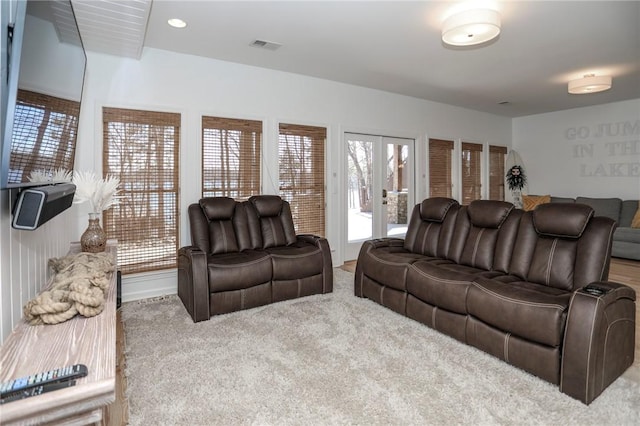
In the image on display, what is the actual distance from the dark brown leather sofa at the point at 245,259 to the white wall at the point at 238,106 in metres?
0.51

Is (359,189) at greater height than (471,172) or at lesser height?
lesser

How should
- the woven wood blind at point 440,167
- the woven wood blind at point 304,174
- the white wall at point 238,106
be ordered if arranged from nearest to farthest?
the white wall at point 238,106 < the woven wood blind at point 304,174 < the woven wood blind at point 440,167

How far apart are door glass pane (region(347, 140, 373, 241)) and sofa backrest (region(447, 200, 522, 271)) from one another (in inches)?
89.4

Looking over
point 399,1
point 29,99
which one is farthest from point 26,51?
point 399,1

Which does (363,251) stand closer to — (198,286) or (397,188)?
(198,286)

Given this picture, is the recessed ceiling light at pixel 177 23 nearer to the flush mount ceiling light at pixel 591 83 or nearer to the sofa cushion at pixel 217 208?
the sofa cushion at pixel 217 208

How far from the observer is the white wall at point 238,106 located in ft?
11.8

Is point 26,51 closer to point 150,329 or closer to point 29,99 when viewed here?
point 29,99

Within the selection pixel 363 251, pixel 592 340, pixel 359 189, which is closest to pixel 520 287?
pixel 592 340

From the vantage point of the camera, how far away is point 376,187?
18.8ft

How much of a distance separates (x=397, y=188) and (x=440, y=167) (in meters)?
1.05

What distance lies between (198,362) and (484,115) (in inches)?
272

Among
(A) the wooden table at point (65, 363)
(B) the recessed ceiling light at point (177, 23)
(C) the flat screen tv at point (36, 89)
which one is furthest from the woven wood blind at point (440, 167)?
(A) the wooden table at point (65, 363)

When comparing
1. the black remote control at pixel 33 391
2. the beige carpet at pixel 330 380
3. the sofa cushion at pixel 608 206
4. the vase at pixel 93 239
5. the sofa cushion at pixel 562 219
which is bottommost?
the beige carpet at pixel 330 380
